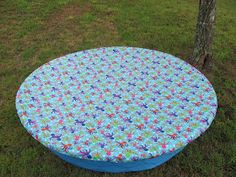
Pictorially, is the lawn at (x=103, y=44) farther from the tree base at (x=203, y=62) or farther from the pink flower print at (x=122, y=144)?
the pink flower print at (x=122, y=144)

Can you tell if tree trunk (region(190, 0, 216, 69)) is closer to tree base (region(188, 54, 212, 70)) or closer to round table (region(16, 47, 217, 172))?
tree base (region(188, 54, 212, 70))

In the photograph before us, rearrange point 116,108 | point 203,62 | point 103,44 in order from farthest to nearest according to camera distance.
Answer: point 103,44 → point 203,62 → point 116,108

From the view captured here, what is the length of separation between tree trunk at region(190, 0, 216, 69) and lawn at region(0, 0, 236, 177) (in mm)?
237

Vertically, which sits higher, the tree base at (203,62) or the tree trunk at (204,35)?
the tree trunk at (204,35)

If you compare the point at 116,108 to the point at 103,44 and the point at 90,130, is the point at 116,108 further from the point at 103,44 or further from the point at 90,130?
the point at 103,44

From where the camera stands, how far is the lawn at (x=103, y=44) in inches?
126

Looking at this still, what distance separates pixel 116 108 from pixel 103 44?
260cm

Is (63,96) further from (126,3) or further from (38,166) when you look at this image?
(126,3)

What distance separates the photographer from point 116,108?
300 centimetres

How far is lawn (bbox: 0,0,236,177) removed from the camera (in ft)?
10.5

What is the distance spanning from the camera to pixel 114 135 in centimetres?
267

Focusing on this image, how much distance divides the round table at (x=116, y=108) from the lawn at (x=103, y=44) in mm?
482

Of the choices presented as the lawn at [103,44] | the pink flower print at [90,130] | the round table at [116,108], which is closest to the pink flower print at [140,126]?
the round table at [116,108]

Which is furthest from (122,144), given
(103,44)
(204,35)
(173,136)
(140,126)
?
(103,44)
